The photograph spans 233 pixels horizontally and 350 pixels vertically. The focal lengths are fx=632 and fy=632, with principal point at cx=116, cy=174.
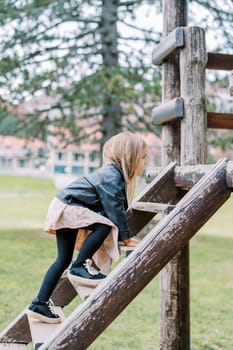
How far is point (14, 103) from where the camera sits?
40.9 feet

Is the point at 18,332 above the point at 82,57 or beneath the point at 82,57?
beneath

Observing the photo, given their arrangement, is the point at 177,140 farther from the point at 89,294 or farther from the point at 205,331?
the point at 205,331

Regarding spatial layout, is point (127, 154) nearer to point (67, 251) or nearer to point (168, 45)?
point (67, 251)

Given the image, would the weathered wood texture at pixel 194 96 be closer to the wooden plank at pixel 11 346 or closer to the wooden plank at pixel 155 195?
the wooden plank at pixel 155 195

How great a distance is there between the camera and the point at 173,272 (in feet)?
14.5

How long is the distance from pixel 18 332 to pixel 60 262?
1.84ft

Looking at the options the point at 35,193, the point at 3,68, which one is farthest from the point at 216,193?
the point at 35,193

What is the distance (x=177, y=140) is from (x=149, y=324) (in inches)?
92.7

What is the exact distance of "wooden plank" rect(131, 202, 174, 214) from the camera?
11.2ft

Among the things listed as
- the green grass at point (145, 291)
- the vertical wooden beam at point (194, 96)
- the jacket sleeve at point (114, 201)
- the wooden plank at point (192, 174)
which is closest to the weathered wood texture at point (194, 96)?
the vertical wooden beam at point (194, 96)

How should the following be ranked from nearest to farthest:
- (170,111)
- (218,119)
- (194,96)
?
(194,96)
(170,111)
(218,119)

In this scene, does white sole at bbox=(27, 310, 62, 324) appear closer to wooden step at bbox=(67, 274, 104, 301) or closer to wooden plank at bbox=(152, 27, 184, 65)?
wooden step at bbox=(67, 274, 104, 301)

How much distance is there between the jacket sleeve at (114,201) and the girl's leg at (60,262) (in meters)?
0.29

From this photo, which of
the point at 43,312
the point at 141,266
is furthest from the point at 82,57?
the point at 141,266
